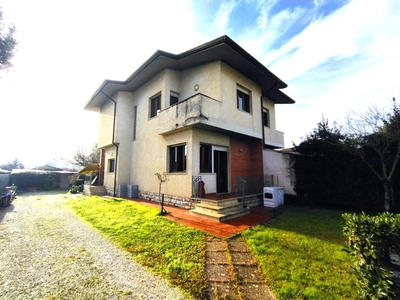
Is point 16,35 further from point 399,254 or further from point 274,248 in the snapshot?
point 399,254

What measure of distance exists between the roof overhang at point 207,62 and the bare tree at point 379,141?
20.3 ft

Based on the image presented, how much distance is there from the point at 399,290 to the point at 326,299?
105 cm

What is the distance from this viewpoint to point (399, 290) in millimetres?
2408

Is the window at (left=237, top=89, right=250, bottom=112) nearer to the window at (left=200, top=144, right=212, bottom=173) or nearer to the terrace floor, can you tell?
the window at (left=200, top=144, right=212, bottom=173)

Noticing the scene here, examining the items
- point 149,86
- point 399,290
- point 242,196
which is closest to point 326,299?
point 399,290

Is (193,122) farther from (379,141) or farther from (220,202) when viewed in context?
(379,141)

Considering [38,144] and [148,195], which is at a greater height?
[38,144]

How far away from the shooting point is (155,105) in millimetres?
14133

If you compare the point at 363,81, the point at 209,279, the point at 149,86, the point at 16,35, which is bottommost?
the point at 209,279

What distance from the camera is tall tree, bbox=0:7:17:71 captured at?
412 inches

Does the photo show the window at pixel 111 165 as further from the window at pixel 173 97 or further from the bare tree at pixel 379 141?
the bare tree at pixel 379 141

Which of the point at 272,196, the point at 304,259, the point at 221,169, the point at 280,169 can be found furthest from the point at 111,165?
the point at 304,259

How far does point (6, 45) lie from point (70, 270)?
13.8 metres

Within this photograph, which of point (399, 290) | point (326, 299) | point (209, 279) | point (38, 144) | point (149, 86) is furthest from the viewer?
point (38, 144)
